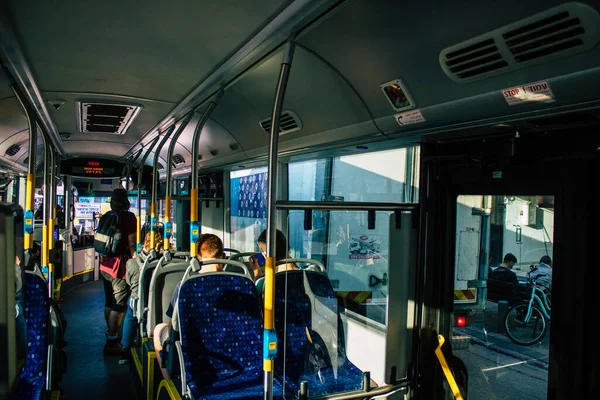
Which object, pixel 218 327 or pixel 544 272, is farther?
pixel 218 327

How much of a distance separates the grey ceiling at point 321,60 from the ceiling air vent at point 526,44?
0.04 meters

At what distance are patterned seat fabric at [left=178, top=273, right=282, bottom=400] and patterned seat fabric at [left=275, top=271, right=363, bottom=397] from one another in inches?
6.9

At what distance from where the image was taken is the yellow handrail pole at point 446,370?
3.02 metres

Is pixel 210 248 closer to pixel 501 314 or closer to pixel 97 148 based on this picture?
pixel 501 314

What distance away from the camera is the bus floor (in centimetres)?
479

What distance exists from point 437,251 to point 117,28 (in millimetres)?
2438

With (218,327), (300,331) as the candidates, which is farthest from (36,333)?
(300,331)

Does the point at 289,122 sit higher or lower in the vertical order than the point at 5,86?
lower

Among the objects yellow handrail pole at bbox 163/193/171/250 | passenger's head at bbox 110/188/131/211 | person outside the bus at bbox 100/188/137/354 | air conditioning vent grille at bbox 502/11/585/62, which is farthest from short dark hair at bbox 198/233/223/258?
air conditioning vent grille at bbox 502/11/585/62

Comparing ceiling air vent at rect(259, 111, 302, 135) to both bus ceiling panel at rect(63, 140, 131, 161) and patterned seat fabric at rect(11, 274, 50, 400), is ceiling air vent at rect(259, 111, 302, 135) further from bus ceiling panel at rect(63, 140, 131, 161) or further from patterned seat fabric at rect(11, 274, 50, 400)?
bus ceiling panel at rect(63, 140, 131, 161)

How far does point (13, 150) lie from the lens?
6.45 m

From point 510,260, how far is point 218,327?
1.95 metres

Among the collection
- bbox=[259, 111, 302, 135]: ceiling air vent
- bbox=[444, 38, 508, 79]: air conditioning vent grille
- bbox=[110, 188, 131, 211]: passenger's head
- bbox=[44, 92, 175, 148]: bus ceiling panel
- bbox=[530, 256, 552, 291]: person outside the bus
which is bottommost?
bbox=[530, 256, 552, 291]: person outside the bus

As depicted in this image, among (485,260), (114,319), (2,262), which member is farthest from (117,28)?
(114,319)
